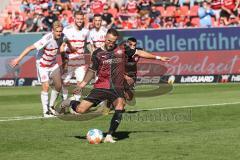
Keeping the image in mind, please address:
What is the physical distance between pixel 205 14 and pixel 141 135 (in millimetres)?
18955

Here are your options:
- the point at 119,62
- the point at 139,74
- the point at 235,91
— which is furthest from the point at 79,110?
the point at 139,74

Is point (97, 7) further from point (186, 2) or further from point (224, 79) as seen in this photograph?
point (224, 79)

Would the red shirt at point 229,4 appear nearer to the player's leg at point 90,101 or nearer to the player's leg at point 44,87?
the player's leg at point 44,87

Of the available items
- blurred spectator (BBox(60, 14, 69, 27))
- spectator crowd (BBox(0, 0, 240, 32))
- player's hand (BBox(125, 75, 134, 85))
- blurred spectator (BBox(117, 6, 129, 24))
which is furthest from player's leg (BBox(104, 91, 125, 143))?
blurred spectator (BBox(60, 14, 69, 27))

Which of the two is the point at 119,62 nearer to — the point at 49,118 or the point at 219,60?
the point at 49,118

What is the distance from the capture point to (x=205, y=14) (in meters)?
31.2

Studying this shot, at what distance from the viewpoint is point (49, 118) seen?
16.7 meters

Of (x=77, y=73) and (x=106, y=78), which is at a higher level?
(x=106, y=78)

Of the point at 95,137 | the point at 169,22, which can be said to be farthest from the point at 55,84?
the point at 169,22

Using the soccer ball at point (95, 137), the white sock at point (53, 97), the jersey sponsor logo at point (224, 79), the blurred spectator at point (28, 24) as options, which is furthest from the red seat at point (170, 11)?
the soccer ball at point (95, 137)

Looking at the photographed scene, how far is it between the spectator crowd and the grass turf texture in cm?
1108

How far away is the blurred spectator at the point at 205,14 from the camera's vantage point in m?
30.8

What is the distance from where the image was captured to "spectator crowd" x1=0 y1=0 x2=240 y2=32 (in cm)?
3119

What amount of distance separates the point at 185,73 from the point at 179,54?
0.89 metres
